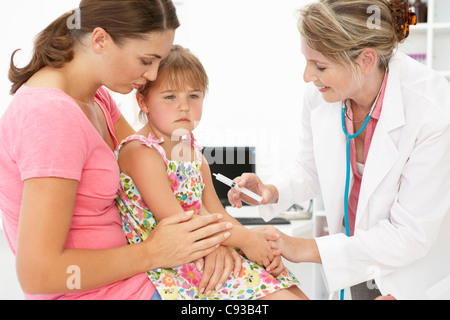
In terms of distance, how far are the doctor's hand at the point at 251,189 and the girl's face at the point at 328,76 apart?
0.37 meters

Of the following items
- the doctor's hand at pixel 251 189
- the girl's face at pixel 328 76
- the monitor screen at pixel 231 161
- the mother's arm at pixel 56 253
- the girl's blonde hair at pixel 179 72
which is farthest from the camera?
the monitor screen at pixel 231 161

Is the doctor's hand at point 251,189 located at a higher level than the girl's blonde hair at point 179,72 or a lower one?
lower

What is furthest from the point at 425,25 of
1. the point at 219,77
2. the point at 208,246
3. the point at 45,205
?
the point at 45,205

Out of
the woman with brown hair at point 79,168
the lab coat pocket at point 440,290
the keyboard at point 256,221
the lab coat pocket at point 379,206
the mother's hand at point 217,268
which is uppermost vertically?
the woman with brown hair at point 79,168

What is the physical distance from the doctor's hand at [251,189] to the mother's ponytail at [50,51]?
0.67 meters

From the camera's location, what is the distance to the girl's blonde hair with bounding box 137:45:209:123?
129cm

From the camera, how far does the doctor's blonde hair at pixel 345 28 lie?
1363 millimetres

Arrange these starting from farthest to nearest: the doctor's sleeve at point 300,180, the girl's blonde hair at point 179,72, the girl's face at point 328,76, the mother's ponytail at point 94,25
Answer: the doctor's sleeve at point 300,180 < the girl's face at point 328,76 < the girl's blonde hair at point 179,72 < the mother's ponytail at point 94,25

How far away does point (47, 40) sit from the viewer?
1.11m

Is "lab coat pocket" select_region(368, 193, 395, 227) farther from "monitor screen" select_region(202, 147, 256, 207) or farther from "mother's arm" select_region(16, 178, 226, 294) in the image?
"monitor screen" select_region(202, 147, 256, 207)

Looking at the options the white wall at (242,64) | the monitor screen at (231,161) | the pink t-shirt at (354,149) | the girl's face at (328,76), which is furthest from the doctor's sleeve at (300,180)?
the white wall at (242,64)

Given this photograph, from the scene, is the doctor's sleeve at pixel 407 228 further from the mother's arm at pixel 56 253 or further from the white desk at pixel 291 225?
the white desk at pixel 291 225

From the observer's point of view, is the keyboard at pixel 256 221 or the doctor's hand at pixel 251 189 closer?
the doctor's hand at pixel 251 189

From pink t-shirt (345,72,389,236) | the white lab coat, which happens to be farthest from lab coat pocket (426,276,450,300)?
pink t-shirt (345,72,389,236)
